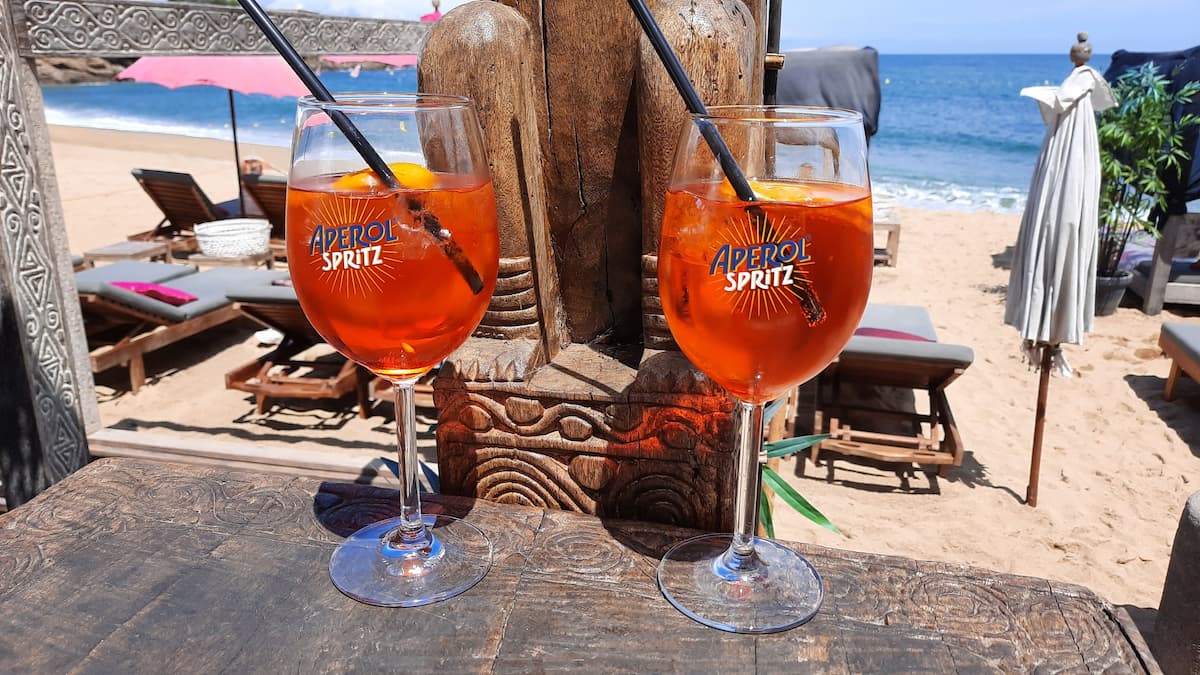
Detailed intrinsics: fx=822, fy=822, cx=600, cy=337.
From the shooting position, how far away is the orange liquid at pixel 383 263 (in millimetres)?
878

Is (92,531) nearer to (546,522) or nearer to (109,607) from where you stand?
(109,607)

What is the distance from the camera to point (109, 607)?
3.18 ft

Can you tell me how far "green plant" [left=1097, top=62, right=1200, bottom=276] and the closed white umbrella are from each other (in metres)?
3.92

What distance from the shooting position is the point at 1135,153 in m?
8.28

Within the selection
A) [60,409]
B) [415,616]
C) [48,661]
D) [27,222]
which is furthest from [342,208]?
[60,409]

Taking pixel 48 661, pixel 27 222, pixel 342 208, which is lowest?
pixel 48 661

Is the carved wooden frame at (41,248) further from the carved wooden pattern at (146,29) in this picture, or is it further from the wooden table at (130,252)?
Result: the wooden table at (130,252)

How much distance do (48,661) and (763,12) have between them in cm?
136

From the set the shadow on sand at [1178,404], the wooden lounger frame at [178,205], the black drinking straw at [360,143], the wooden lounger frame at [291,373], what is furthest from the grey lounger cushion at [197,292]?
the shadow on sand at [1178,404]

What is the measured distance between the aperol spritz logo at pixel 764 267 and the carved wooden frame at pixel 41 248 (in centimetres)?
341

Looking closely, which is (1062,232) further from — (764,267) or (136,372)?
(136,372)

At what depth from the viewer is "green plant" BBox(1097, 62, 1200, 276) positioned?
8062 mm

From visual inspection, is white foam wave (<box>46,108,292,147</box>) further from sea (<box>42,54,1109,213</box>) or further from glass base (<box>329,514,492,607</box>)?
glass base (<box>329,514,492,607</box>)

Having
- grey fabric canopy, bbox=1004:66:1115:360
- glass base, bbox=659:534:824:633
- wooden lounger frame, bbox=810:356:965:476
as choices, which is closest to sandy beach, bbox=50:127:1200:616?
wooden lounger frame, bbox=810:356:965:476
